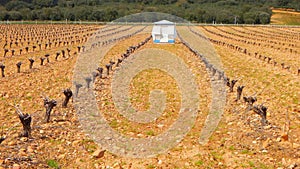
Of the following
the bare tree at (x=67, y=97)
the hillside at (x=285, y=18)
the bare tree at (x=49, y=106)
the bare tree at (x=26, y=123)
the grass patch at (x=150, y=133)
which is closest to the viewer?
the bare tree at (x=26, y=123)

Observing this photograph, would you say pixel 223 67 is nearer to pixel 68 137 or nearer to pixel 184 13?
pixel 68 137

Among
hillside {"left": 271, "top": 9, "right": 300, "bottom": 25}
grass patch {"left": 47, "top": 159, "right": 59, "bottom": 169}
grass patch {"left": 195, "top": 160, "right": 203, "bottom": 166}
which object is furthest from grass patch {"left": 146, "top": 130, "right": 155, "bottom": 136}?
Result: hillside {"left": 271, "top": 9, "right": 300, "bottom": 25}

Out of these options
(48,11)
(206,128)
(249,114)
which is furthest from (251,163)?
(48,11)

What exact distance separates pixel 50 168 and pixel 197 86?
37.0 feet

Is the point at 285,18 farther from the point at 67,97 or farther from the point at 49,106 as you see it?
the point at 49,106

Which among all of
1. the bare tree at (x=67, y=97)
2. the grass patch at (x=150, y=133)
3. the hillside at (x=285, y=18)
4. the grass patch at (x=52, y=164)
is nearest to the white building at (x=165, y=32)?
the bare tree at (x=67, y=97)

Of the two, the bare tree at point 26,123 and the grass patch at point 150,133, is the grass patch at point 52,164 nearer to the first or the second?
the bare tree at point 26,123

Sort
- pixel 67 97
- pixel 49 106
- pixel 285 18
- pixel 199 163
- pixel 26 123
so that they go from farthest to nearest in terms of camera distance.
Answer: pixel 285 18
pixel 67 97
pixel 49 106
pixel 26 123
pixel 199 163

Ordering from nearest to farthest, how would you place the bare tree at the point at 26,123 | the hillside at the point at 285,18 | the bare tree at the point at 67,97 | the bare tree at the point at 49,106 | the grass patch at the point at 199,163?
1. the grass patch at the point at 199,163
2. the bare tree at the point at 26,123
3. the bare tree at the point at 49,106
4. the bare tree at the point at 67,97
5. the hillside at the point at 285,18

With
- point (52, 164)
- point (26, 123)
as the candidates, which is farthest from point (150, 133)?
point (26, 123)

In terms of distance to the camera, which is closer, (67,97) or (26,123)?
(26,123)

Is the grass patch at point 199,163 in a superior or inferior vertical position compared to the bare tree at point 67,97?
inferior

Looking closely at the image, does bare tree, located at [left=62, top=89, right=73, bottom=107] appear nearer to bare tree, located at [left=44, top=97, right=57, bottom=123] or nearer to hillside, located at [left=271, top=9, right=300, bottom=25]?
bare tree, located at [left=44, top=97, right=57, bottom=123]

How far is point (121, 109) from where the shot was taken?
14.3m
